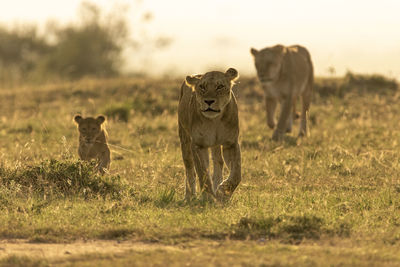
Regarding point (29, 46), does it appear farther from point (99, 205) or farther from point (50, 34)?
point (99, 205)

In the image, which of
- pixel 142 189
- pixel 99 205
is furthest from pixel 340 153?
pixel 99 205

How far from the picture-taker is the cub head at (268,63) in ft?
48.4

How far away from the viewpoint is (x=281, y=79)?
49.6 ft

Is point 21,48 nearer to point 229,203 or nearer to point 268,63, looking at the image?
point 268,63

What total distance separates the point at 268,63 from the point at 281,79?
0.53 meters

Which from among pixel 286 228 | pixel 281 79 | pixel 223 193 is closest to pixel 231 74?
pixel 223 193

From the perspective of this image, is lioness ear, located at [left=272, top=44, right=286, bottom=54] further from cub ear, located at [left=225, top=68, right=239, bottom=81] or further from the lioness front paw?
the lioness front paw

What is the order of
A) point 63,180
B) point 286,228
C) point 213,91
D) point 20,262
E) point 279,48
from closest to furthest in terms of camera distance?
point 20,262 < point 286,228 < point 213,91 < point 63,180 < point 279,48

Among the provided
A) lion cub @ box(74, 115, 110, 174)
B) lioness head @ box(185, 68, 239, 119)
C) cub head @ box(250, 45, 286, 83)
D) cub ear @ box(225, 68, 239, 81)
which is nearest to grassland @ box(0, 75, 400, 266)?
lion cub @ box(74, 115, 110, 174)

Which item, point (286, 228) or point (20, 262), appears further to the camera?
point (286, 228)

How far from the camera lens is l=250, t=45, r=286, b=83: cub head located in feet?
48.4

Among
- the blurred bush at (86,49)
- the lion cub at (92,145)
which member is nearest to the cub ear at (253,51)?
the lion cub at (92,145)

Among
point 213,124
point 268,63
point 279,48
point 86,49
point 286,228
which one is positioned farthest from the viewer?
point 86,49

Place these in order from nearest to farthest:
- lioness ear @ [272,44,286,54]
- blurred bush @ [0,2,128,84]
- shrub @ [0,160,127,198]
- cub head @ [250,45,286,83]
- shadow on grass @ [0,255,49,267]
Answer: shadow on grass @ [0,255,49,267]
shrub @ [0,160,127,198]
cub head @ [250,45,286,83]
lioness ear @ [272,44,286,54]
blurred bush @ [0,2,128,84]
